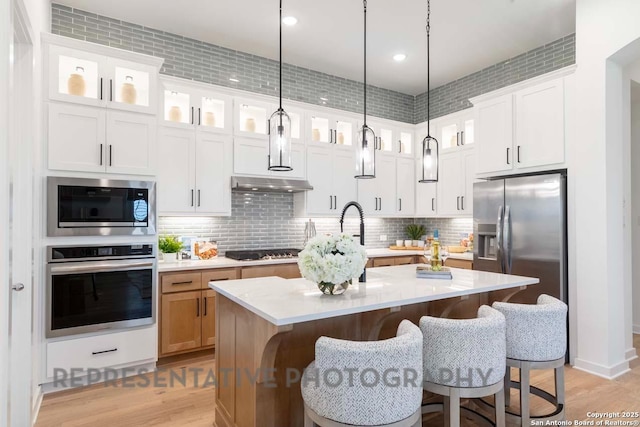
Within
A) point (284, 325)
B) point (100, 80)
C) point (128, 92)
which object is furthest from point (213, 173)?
point (284, 325)

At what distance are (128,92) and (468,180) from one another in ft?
12.8

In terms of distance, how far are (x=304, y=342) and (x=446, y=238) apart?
12.8 ft

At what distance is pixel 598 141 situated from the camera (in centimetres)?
332

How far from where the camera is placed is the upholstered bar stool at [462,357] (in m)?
1.83

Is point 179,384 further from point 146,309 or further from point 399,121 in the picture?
point 399,121

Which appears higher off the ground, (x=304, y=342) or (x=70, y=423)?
(x=304, y=342)

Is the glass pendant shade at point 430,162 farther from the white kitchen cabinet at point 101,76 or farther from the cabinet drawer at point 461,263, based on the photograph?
the white kitchen cabinet at point 101,76

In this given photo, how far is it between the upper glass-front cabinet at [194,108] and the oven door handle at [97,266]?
1408mm

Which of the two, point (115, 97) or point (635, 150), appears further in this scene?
point (635, 150)

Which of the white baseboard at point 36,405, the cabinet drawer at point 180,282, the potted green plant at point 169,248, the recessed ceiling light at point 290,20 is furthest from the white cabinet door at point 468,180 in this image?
the white baseboard at point 36,405

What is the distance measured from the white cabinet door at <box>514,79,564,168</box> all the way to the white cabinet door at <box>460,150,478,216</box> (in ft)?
2.58

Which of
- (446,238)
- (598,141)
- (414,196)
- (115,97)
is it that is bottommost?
(446,238)

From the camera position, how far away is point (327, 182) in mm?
4777

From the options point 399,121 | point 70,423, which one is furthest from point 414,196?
point 70,423
